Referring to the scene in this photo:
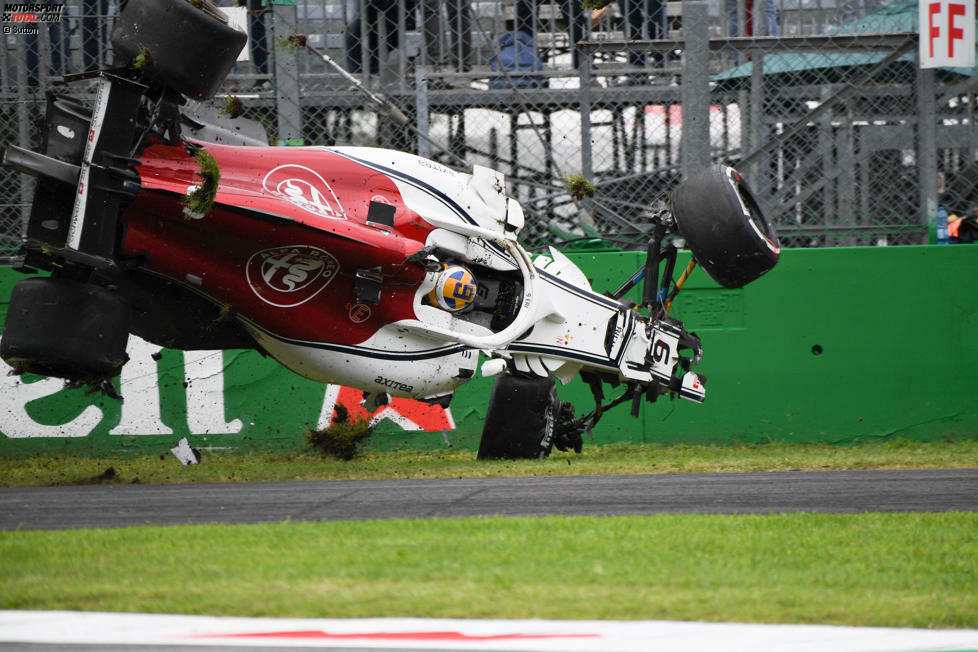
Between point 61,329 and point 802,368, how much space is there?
522cm

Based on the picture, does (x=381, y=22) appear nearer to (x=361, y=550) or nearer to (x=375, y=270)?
(x=375, y=270)

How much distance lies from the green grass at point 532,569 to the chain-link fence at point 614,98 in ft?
14.1

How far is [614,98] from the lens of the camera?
844 cm

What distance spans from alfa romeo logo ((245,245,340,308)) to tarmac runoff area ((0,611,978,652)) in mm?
2800

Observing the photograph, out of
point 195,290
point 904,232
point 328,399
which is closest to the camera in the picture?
point 195,290

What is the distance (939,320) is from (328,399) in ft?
14.5

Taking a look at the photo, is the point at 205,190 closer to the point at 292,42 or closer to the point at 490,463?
the point at 490,463

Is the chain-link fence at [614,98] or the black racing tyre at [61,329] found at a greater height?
the chain-link fence at [614,98]

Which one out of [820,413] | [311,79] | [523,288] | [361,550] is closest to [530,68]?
[311,79]

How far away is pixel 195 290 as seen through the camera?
571 cm

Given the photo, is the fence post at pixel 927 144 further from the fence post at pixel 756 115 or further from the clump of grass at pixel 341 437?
the clump of grass at pixel 341 437

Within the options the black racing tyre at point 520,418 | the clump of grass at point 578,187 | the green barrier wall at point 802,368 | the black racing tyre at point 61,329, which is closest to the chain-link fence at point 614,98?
the green barrier wall at point 802,368

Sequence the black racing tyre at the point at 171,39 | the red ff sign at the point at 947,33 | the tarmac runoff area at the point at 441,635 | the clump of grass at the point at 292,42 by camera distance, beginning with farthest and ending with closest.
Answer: the red ff sign at the point at 947,33, the clump of grass at the point at 292,42, the black racing tyre at the point at 171,39, the tarmac runoff area at the point at 441,635

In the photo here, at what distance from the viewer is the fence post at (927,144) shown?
28.4ft
